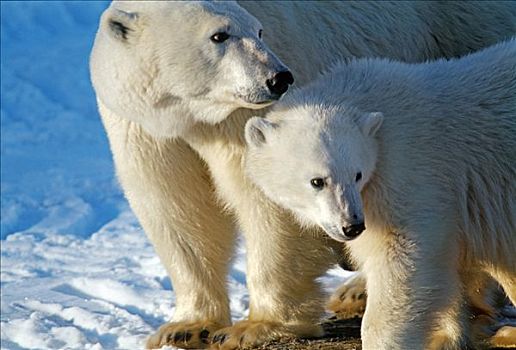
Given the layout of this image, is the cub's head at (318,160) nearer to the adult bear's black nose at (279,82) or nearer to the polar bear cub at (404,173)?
the polar bear cub at (404,173)

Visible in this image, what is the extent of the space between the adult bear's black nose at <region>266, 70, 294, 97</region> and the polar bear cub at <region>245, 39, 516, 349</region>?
0.12m

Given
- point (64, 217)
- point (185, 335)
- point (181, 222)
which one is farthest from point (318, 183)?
point (64, 217)

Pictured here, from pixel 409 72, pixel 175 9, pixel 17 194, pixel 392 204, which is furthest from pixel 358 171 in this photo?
pixel 17 194

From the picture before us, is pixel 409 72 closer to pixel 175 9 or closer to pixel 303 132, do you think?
pixel 303 132

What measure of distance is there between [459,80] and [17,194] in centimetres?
706

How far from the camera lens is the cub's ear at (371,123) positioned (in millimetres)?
4156

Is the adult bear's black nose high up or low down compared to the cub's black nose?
up

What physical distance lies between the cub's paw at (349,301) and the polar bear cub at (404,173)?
1323mm

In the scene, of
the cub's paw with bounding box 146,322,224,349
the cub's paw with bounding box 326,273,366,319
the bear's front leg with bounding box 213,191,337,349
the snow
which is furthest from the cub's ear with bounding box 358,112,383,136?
the snow

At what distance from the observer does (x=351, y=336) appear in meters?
5.27

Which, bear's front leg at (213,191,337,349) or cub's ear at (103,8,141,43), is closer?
cub's ear at (103,8,141,43)

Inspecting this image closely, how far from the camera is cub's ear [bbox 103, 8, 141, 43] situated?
4.55 metres

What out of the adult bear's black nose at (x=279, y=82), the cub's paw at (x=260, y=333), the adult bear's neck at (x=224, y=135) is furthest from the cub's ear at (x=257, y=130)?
the cub's paw at (x=260, y=333)

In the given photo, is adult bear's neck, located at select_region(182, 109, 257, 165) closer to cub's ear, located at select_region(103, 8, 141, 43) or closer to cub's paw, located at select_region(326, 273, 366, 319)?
cub's ear, located at select_region(103, 8, 141, 43)
